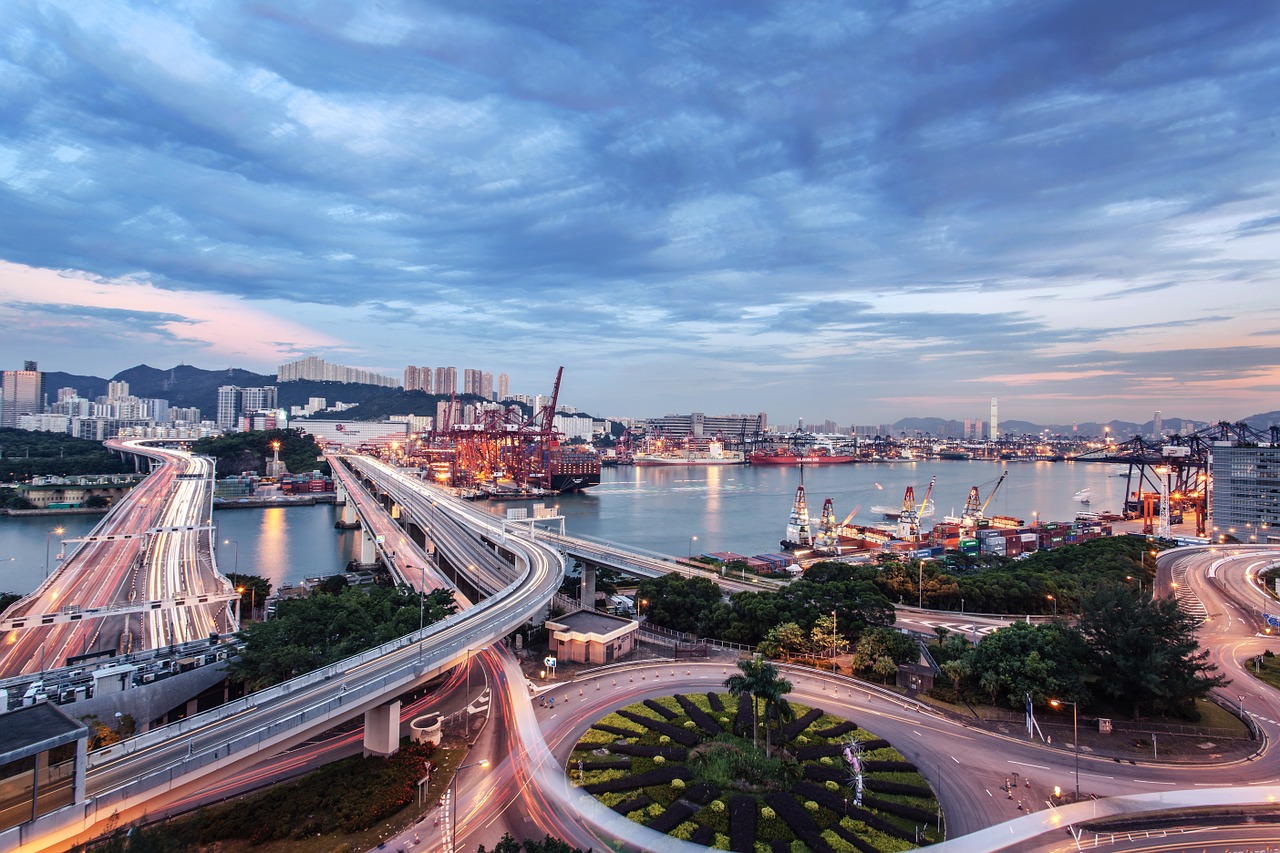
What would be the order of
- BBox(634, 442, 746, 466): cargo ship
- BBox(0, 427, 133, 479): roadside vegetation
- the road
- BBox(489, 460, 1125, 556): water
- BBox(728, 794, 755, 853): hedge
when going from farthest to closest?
1. BBox(634, 442, 746, 466): cargo ship
2. BBox(0, 427, 133, 479): roadside vegetation
3. BBox(489, 460, 1125, 556): water
4. the road
5. BBox(728, 794, 755, 853): hedge

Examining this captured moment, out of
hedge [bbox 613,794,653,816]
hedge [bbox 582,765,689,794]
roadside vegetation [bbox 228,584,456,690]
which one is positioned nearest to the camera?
hedge [bbox 613,794,653,816]

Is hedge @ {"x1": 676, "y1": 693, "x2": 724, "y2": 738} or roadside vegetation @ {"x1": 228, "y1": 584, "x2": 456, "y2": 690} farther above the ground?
roadside vegetation @ {"x1": 228, "y1": 584, "x2": 456, "y2": 690}

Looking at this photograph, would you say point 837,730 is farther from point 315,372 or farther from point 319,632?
point 315,372

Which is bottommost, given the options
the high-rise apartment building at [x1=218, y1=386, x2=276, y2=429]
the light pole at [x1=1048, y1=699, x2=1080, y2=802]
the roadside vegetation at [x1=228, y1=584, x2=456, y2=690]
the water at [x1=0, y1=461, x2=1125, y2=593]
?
the water at [x1=0, y1=461, x2=1125, y2=593]

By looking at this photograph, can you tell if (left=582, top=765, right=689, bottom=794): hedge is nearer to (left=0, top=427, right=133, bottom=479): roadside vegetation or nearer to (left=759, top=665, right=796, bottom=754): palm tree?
(left=759, top=665, right=796, bottom=754): palm tree

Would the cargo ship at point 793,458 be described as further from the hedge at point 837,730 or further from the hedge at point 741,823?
the hedge at point 741,823

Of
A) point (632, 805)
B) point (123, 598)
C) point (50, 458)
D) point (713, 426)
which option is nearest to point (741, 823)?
point (632, 805)

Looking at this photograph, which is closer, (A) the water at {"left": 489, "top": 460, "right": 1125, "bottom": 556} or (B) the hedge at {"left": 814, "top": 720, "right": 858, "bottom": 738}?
(B) the hedge at {"left": 814, "top": 720, "right": 858, "bottom": 738}

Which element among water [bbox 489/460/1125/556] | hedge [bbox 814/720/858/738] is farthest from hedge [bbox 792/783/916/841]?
water [bbox 489/460/1125/556]
